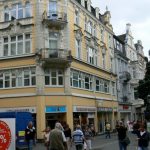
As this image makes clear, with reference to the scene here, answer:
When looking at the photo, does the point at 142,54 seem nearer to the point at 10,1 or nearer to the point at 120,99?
the point at 120,99

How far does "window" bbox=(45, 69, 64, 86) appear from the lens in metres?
35.3

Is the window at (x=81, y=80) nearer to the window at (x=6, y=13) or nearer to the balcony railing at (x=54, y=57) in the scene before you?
the balcony railing at (x=54, y=57)

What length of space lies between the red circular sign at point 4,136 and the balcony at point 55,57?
2417 centimetres

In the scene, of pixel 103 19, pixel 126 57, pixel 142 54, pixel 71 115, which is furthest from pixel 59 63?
pixel 142 54

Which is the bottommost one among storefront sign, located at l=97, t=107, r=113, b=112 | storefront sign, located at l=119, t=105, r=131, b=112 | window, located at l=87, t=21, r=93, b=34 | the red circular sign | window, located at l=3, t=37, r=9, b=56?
the red circular sign

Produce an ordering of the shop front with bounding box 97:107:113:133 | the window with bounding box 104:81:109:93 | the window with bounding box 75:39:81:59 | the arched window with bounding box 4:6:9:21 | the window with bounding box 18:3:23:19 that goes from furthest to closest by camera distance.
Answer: the window with bounding box 104:81:109:93 < the shop front with bounding box 97:107:113:133 < the window with bounding box 75:39:81:59 < the arched window with bounding box 4:6:9:21 < the window with bounding box 18:3:23:19

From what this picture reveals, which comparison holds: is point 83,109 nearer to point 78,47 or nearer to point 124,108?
point 78,47

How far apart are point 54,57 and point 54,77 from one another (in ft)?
6.51

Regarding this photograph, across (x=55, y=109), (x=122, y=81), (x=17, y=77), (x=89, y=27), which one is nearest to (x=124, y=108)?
(x=122, y=81)

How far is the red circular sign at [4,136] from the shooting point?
10086 millimetres

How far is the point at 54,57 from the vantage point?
34938 mm

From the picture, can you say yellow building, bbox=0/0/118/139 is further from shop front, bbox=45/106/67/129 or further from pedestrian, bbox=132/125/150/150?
pedestrian, bbox=132/125/150/150

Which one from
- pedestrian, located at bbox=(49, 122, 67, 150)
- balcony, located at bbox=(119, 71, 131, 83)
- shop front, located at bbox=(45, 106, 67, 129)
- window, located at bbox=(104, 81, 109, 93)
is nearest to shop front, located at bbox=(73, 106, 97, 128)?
shop front, located at bbox=(45, 106, 67, 129)

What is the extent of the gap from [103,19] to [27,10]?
56.2 ft
